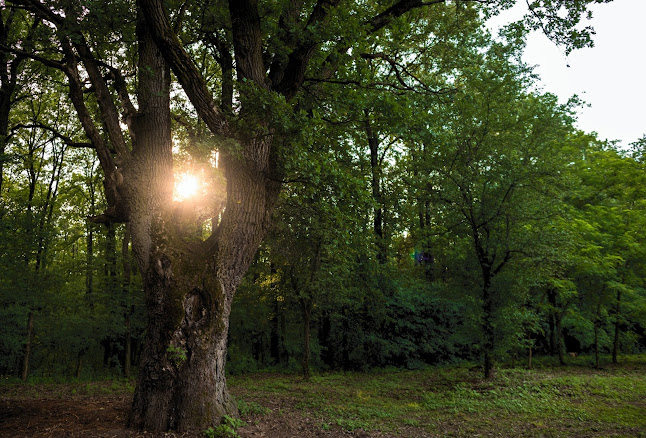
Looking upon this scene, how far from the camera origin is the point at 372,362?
16047mm

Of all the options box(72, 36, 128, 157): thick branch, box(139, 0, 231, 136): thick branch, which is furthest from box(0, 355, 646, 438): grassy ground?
box(139, 0, 231, 136): thick branch

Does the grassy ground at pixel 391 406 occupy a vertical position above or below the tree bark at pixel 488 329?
below

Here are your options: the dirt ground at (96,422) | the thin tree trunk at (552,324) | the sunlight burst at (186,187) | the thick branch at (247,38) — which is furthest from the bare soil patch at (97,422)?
the thin tree trunk at (552,324)

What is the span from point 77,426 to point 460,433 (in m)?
6.15

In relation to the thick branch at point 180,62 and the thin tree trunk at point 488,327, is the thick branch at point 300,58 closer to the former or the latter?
the thick branch at point 180,62

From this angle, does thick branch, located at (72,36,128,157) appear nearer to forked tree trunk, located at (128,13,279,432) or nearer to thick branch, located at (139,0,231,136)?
forked tree trunk, located at (128,13,279,432)

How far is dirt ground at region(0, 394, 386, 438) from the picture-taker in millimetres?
5312

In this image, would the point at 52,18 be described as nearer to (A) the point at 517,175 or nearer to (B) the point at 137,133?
(B) the point at 137,133

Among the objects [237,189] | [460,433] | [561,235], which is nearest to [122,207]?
[237,189]

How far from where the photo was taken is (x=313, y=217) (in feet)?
29.1

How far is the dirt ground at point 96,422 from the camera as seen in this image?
5312 mm

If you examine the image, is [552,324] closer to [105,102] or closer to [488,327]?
[488,327]

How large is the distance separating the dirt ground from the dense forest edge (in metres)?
0.22

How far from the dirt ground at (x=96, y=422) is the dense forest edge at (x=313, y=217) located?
0.72ft
